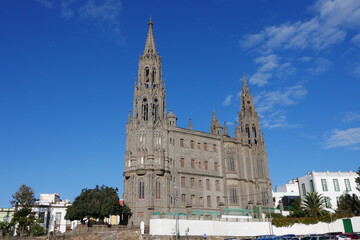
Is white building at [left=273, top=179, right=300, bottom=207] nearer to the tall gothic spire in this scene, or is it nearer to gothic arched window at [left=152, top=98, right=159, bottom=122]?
gothic arched window at [left=152, top=98, right=159, bottom=122]

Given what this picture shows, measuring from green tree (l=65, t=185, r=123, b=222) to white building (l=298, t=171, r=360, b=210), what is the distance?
36.2 m

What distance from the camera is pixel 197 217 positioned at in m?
47.7

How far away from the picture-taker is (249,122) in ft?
235

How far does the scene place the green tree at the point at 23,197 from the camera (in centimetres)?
6000

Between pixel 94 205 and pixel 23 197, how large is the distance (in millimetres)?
18874

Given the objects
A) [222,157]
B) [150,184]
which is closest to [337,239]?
[150,184]

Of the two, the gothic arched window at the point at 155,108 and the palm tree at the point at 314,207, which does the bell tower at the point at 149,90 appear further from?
the palm tree at the point at 314,207

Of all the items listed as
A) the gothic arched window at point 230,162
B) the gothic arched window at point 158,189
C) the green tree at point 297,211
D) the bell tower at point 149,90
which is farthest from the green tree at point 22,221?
the green tree at point 297,211

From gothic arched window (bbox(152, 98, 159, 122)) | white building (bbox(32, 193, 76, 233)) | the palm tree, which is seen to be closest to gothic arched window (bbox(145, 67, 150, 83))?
gothic arched window (bbox(152, 98, 159, 122))

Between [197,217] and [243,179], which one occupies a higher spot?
[243,179]

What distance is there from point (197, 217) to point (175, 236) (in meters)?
4.97

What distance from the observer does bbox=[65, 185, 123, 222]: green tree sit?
160 ft

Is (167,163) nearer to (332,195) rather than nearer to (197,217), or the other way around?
(197,217)

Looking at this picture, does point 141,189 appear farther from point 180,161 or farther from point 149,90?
point 149,90
